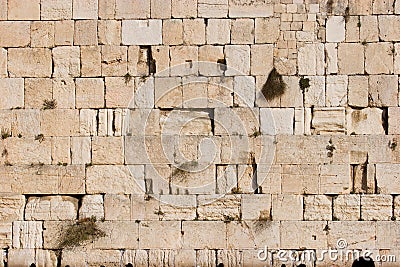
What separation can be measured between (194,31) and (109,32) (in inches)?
51.2

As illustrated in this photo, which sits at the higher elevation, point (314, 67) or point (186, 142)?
point (314, 67)

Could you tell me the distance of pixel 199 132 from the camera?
10867 millimetres

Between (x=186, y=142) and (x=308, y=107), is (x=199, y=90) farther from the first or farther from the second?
(x=308, y=107)

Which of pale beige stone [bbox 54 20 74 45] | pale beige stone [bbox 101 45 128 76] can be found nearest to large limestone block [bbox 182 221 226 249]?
pale beige stone [bbox 101 45 128 76]

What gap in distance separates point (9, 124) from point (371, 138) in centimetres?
548

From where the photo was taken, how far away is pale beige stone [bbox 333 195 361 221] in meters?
10.6

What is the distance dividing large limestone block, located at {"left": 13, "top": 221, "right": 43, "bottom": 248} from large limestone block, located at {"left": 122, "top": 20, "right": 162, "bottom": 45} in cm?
310

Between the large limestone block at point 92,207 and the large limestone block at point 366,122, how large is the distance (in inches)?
153

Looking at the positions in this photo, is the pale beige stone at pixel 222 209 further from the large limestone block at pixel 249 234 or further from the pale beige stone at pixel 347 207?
the pale beige stone at pixel 347 207

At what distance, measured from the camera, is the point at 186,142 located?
10852mm

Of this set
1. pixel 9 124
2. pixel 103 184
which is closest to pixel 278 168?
pixel 103 184

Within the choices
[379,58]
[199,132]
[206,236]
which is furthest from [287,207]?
[379,58]

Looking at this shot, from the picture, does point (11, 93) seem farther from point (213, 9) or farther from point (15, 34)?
point (213, 9)

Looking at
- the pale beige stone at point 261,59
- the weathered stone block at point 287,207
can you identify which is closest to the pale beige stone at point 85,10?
the pale beige stone at point 261,59
